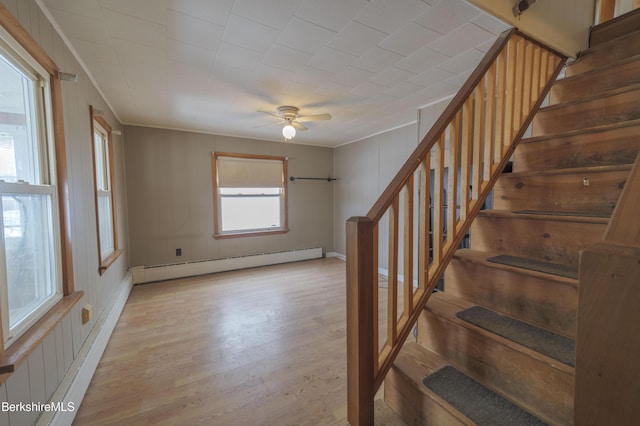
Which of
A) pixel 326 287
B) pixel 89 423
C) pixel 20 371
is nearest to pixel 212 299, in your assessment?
pixel 326 287

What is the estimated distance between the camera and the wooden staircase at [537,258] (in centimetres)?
110

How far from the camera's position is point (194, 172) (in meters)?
4.47

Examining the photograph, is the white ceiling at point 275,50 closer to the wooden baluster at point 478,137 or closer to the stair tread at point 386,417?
the wooden baluster at point 478,137

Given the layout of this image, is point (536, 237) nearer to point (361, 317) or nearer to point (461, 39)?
point (361, 317)

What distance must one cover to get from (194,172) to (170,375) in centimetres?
325

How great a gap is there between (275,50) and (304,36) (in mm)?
276

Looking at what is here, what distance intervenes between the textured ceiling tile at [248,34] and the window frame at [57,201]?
101 cm

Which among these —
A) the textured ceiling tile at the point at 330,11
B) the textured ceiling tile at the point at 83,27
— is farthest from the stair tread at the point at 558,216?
the textured ceiling tile at the point at 83,27

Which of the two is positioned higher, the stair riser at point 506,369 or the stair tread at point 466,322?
the stair tread at point 466,322

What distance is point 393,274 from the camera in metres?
1.28

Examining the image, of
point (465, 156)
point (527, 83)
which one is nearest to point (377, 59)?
point (527, 83)

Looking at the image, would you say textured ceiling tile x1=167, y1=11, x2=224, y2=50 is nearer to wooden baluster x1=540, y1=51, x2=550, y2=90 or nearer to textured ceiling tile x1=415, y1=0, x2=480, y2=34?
textured ceiling tile x1=415, y1=0, x2=480, y2=34

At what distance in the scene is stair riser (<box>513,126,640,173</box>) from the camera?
140 centimetres

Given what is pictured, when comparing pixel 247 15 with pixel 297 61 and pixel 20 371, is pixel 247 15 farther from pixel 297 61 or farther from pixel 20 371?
pixel 20 371
